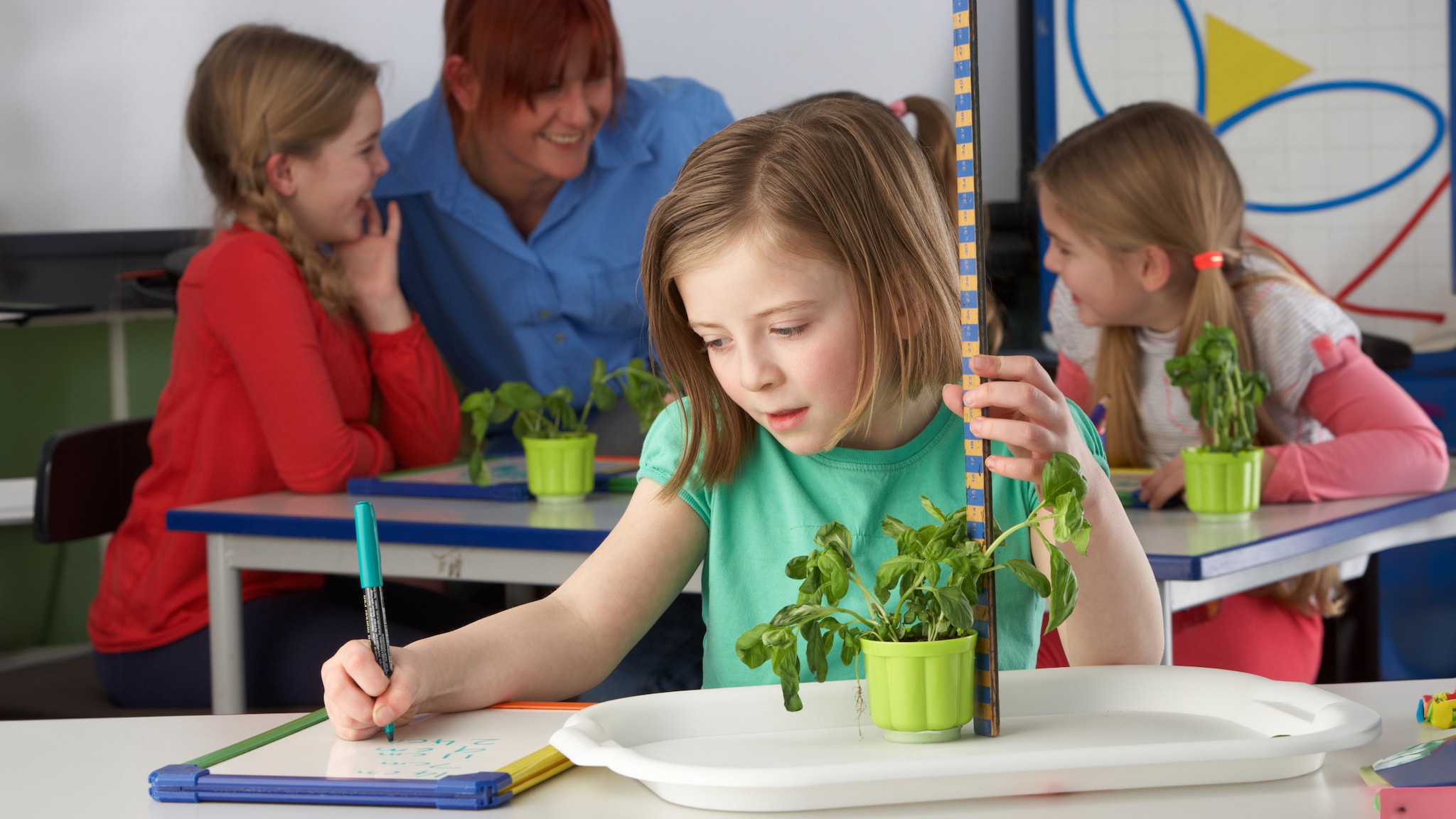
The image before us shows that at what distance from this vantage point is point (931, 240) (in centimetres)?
108

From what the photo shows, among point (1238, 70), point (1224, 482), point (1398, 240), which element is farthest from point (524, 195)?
point (1398, 240)

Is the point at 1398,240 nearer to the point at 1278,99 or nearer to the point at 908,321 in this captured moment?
the point at 1278,99

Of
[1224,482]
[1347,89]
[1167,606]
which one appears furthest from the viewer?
[1347,89]

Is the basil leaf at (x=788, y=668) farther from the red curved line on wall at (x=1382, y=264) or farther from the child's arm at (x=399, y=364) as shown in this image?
the red curved line on wall at (x=1382, y=264)

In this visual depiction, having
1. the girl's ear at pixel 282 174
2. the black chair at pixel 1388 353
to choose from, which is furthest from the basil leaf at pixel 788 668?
the black chair at pixel 1388 353

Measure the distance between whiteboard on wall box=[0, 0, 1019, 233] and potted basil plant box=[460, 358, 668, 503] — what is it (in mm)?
1123

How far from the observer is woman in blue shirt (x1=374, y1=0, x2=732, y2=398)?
300 centimetres

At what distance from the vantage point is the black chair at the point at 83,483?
8.07 ft

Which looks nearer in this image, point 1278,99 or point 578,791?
point 578,791

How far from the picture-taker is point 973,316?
2.56 ft

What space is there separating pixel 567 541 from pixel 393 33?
1677 millimetres

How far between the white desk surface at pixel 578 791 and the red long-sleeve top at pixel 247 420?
56.6 inches

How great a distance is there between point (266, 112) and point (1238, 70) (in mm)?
2183

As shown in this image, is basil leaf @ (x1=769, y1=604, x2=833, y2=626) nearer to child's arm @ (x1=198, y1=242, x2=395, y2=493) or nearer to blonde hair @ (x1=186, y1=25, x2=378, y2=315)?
child's arm @ (x1=198, y1=242, x2=395, y2=493)
